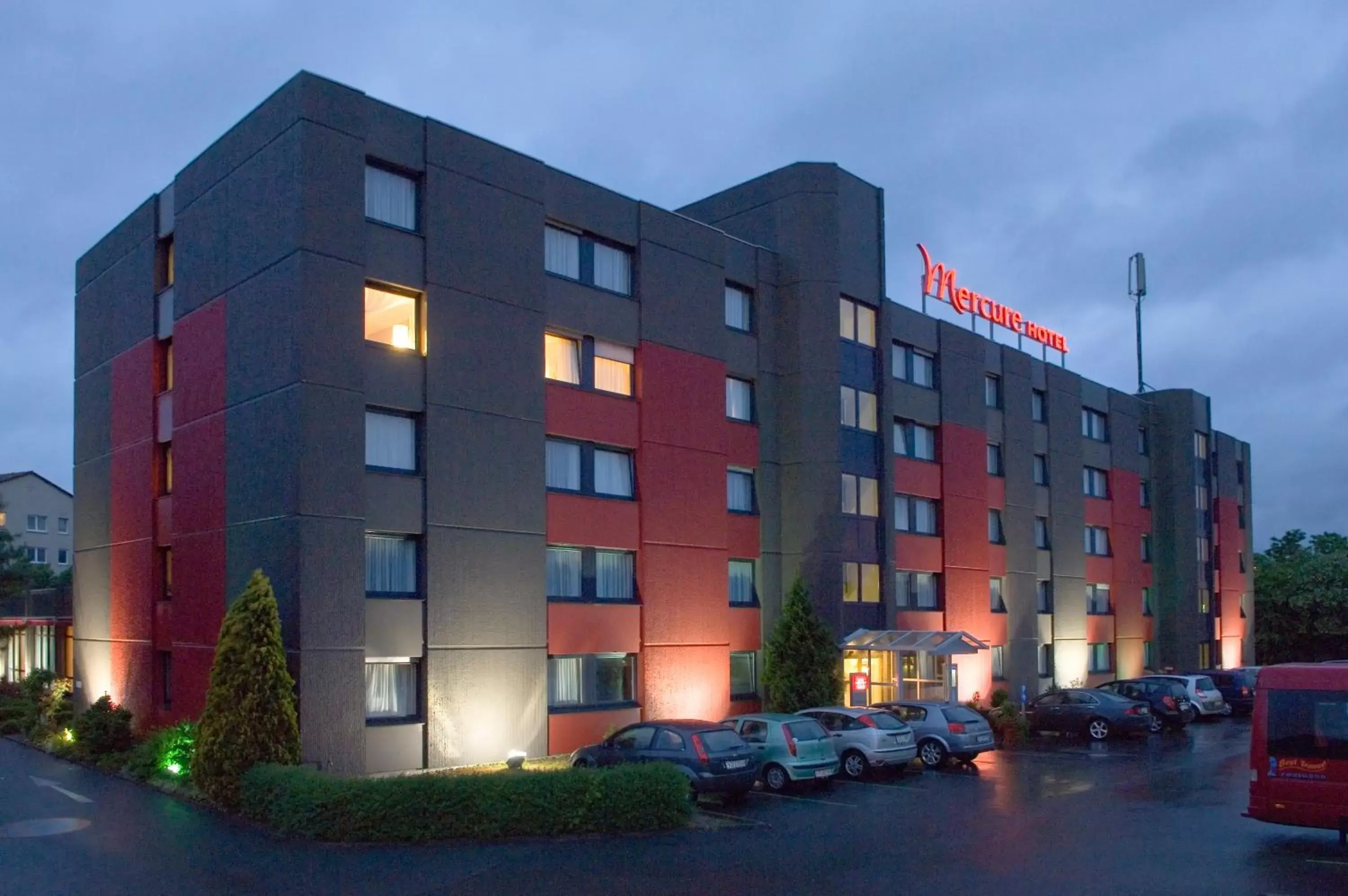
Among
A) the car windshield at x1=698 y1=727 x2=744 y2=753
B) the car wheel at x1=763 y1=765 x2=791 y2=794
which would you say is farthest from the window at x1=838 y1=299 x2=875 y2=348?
the car windshield at x1=698 y1=727 x2=744 y2=753

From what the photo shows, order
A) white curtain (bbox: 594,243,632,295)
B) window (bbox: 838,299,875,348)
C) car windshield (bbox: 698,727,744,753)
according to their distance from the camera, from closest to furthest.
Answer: car windshield (bbox: 698,727,744,753) → white curtain (bbox: 594,243,632,295) → window (bbox: 838,299,875,348)

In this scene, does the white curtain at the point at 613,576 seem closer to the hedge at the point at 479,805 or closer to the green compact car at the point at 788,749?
the green compact car at the point at 788,749

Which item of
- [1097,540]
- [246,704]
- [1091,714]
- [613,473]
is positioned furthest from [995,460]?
[246,704]

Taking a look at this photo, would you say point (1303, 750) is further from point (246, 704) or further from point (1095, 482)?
point (1095, 482)

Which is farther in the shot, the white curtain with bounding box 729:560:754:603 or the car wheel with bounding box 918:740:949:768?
the white curtain with bounding box 729:560:754:603

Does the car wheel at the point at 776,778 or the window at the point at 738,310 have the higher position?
the window at the point at 738,310

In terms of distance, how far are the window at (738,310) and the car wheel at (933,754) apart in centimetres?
1193

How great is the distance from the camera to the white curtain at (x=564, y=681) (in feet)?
83.4

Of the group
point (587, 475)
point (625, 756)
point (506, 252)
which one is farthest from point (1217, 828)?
point (506, 252)

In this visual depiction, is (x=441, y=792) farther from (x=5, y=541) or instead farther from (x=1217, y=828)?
(x=5, y=541)

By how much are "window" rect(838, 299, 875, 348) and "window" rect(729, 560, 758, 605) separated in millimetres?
7147

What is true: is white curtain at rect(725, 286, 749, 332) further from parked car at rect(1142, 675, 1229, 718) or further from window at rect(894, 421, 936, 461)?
parked car at rect(1142, 675, 1229, 718)

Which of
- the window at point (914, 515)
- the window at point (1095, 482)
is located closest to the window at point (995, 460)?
the window at point (914, 515)

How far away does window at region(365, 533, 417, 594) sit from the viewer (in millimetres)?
22375
